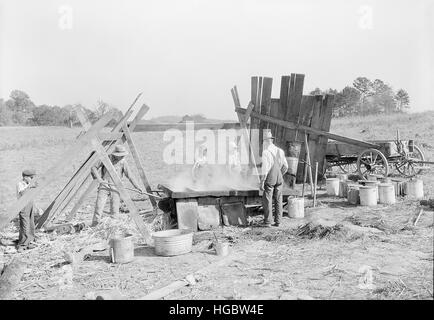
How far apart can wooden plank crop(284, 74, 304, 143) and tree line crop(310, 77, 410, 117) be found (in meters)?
43.3

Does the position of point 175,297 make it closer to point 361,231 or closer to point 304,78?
point 361,231

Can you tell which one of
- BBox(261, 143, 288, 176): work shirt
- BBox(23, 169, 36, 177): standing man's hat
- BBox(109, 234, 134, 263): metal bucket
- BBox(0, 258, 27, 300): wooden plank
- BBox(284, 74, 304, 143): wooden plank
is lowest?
BBox(0, 258, 27, 300): wooden plank

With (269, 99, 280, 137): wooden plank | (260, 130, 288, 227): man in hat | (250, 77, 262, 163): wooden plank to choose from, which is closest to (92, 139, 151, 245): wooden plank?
(260, 130, 288, 227): man in hat

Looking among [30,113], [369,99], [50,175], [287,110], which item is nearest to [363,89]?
[369,99]

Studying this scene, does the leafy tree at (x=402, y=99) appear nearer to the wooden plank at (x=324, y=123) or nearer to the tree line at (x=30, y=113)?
the tree line at (x=30, y=113)

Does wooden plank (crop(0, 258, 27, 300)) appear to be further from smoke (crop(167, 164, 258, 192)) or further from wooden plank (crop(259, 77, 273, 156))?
wooden plank (crop(259, 77, 273, 156))

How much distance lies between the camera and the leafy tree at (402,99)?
181ft

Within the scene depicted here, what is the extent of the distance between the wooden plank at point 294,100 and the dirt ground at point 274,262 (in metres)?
2.42

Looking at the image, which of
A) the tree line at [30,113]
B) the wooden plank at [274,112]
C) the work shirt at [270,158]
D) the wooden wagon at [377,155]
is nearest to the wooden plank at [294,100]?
the wooden plank at [274,112]

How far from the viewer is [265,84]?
37.4ft

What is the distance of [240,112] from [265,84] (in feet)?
3.52

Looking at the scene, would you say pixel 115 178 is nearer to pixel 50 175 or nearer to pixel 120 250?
pixel 50 175

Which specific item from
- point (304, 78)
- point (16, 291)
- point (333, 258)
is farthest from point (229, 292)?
point (304, 78)

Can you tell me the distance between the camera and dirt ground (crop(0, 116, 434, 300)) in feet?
16.8
